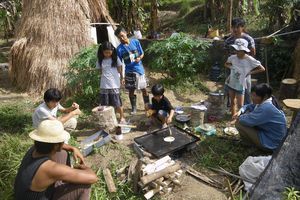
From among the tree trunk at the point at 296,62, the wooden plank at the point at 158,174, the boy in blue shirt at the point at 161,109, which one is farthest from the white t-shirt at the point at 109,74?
the tree trunk at the point at 296,62

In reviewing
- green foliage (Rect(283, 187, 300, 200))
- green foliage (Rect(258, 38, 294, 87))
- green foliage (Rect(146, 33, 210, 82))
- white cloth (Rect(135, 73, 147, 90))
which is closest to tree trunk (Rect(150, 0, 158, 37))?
green foliage (Rect(146, 33, 210, 82))

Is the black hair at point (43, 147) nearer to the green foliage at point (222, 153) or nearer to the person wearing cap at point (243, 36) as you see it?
the green foliage at point (222, 153)

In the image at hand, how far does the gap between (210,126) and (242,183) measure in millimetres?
1619

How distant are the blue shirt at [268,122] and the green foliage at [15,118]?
392cm

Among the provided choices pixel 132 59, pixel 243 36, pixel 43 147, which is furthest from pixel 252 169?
pixel 132 59

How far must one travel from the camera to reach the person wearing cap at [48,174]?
2.94m

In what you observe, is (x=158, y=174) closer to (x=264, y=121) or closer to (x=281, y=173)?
(x=281, y=173)

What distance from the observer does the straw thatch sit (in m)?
7.88

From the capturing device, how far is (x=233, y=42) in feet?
20.5

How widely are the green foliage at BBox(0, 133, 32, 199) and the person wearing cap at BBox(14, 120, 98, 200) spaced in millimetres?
1378

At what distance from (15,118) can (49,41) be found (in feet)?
7.35

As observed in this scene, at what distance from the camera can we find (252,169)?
4262 mm

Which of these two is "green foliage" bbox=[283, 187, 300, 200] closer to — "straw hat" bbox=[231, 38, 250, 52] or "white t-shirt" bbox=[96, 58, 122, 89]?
"straw hat" bbox=[231, 38, 250, 52]

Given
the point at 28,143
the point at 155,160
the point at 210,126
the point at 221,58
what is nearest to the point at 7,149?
the point at 28,143
